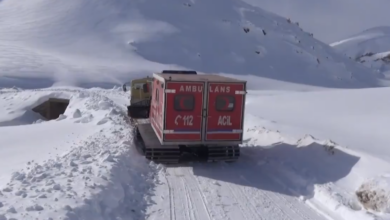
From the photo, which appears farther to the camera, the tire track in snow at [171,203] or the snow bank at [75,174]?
the tire track in snow at [171,203]

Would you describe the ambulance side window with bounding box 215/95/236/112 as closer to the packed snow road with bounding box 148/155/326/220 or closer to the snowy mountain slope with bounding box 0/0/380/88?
the packed snow road with bounding box 148/155/326/220

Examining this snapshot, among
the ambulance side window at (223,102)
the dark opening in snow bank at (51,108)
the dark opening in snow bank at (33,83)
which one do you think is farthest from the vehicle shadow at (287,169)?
the dark opening in snow bank at (33,83)

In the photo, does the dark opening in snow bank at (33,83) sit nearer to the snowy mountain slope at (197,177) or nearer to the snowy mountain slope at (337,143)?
the snowy mountain slope at (337,143)

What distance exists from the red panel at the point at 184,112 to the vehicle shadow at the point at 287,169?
896 mm

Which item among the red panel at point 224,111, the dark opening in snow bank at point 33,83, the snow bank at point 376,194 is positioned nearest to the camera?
the snow bank at point 376,194

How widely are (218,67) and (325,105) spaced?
35890 mm

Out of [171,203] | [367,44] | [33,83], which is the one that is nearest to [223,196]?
[171,203]

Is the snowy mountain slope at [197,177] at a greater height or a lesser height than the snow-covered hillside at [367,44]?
lesser

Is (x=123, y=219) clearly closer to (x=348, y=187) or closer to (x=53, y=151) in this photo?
(x=348, y=187)

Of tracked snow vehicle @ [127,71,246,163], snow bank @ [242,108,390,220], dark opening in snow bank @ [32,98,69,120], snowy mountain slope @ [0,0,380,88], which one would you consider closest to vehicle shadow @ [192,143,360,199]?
snow bank @ [242,108,390,220]

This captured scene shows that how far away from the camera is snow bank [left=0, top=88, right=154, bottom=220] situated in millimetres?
7434

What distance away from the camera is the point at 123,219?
25.9 feet

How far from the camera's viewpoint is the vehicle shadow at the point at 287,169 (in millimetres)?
10453

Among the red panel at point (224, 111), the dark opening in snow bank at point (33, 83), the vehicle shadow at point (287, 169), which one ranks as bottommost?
the vehicle shadow at point (287, 169)
